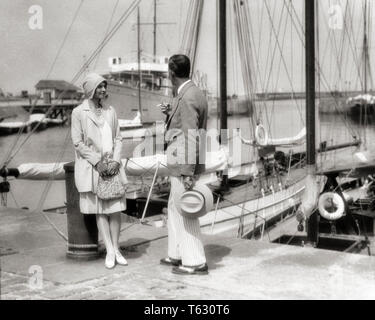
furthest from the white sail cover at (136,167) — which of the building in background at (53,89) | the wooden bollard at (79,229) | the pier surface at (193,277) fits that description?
the building in background at (53,89)

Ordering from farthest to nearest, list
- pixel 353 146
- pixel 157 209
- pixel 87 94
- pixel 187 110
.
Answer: pixel 353 146
pixel 157 209
pixel 87 94
pixel 187 110

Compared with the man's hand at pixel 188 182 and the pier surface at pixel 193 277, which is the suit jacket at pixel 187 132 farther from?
the pier surface at pixel 193 277

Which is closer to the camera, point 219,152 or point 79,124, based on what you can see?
point 79,124

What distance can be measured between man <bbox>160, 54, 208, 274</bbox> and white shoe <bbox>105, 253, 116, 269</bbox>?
611mm

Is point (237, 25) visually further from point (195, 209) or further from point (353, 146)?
point (195, 209)

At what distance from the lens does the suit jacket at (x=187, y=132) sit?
5.31m

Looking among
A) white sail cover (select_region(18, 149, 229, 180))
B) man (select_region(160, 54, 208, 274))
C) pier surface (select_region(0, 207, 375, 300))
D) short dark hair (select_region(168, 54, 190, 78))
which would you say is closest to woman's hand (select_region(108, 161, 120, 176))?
man (select_region(160, 54, 208, 274))

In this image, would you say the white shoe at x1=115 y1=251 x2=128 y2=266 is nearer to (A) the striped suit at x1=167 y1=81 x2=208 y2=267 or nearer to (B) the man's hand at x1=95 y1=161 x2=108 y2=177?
(A) the striped suit at x1=167 y1=81 x2=208 y2=267

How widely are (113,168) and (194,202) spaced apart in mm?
864

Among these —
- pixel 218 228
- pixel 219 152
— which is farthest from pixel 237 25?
pixel 218 228

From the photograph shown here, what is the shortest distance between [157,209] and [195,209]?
9.47m

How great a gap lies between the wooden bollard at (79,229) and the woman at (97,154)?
0.93 ft

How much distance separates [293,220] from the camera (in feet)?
47.3
